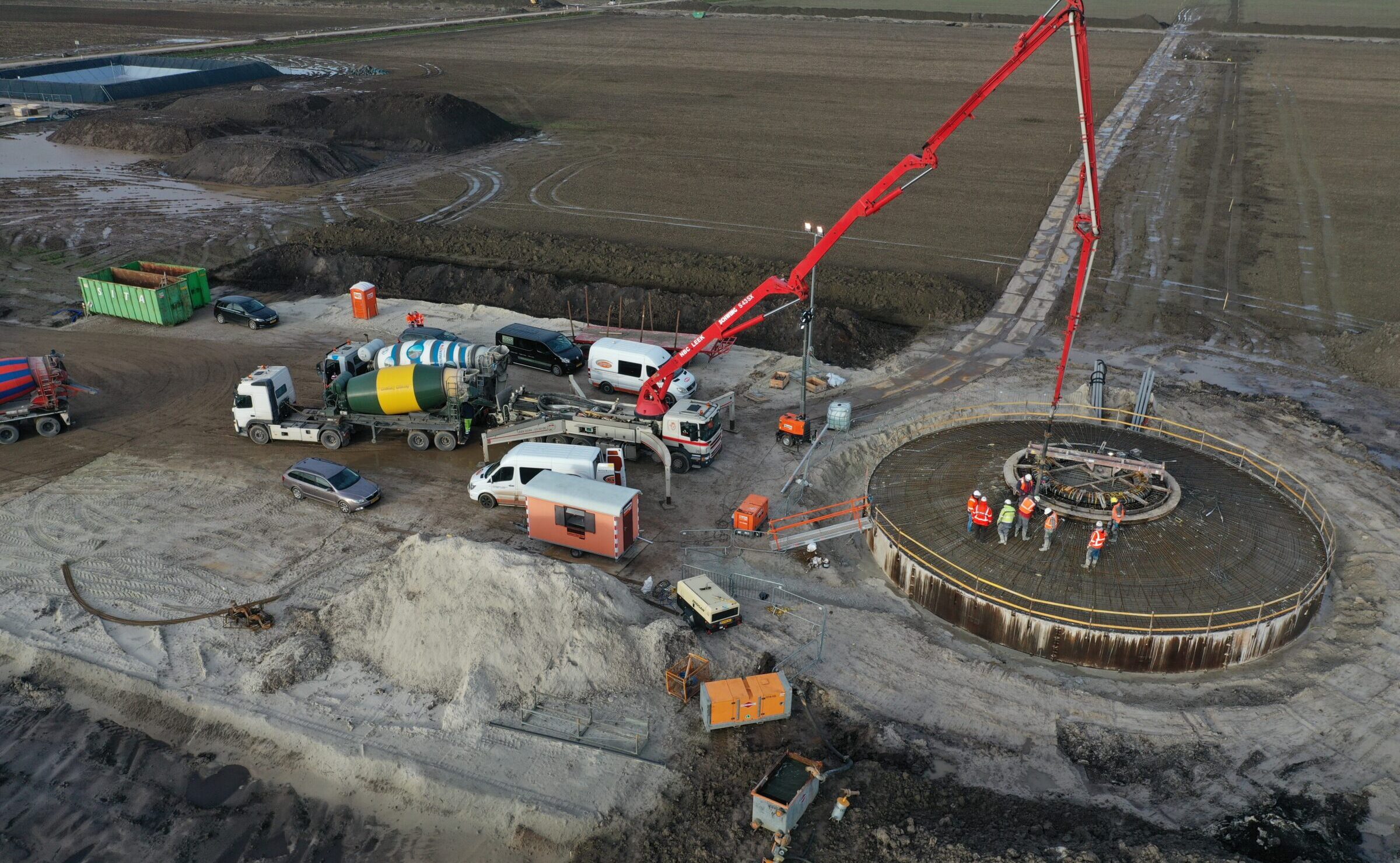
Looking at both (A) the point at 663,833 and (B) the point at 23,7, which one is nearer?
(A) the point at 663,833

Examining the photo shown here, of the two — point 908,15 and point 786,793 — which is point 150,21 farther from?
point 786,793

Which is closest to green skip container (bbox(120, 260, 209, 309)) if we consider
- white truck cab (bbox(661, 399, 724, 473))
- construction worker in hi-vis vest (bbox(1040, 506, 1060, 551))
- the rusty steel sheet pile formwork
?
white truck cab (bbox(661, 399, 724, 473))

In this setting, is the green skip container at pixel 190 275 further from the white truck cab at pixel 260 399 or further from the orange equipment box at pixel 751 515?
the orange equipment box at pixel 751 515

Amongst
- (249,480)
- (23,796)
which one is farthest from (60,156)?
(23,796)

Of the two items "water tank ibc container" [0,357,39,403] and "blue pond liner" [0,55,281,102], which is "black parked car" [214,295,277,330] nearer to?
"water tank ibc container" [0,357,39,403]

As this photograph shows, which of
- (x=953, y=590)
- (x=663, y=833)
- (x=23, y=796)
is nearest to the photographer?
(x=663, y=833)

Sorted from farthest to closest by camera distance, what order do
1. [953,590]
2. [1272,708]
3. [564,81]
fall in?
[564,81]
[953,590]
[1272,708]

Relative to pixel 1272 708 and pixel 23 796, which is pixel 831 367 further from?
pixel 23 796

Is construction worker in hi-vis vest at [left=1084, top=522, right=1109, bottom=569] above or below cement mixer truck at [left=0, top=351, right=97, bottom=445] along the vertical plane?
below
